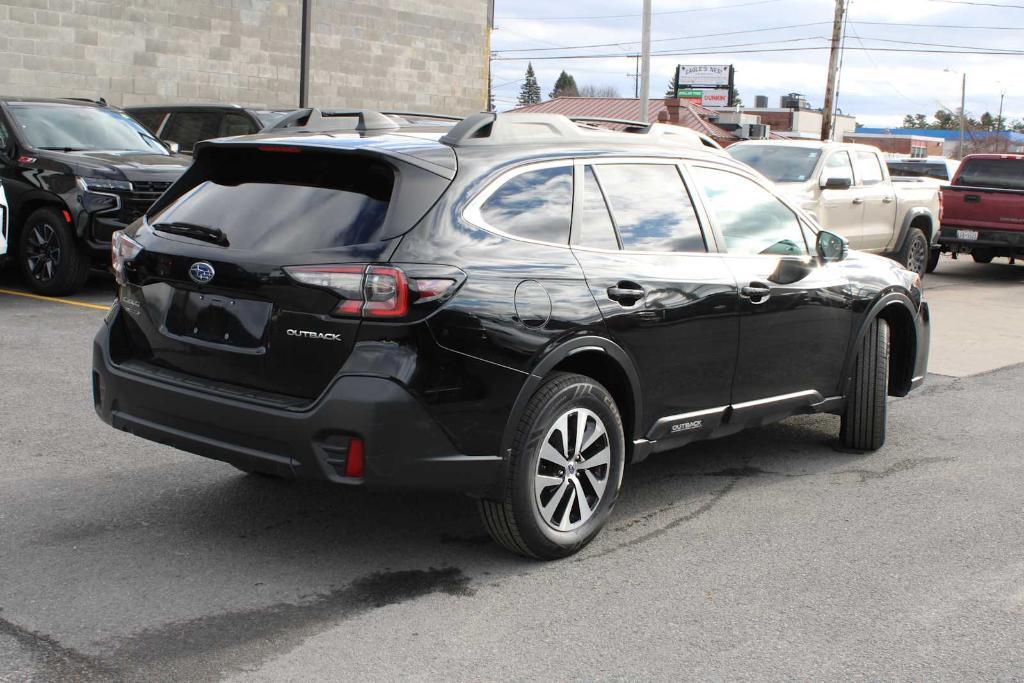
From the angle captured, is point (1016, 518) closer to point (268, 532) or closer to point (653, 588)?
point (653, 588)

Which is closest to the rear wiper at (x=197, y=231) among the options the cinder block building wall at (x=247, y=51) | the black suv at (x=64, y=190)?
the black suv at (x=64, y=190)

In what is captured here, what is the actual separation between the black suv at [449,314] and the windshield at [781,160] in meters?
9.34

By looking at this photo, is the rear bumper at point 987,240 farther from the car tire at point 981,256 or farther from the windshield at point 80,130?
the windshield at point 80,130

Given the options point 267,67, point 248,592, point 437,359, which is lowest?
point 248,592

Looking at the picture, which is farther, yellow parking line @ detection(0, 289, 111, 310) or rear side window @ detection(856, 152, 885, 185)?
rear side window @ detection(856, 152, 885, 185)

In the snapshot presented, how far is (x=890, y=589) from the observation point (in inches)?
181

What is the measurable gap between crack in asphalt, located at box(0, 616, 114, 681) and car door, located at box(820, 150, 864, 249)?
12092 mm

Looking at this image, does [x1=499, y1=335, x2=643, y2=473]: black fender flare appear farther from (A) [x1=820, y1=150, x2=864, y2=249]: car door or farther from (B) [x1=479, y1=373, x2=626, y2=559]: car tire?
(A) [x1=820, y1=150, x2=864, y2=249]: car door

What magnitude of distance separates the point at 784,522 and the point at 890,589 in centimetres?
88

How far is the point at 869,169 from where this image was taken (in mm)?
16000

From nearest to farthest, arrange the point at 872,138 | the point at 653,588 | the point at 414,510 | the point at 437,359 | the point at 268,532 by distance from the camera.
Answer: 1. the point at 437,359
2. the point at 653,588
3. the point at 268,532
4. the point at 414,510
5. the point at 872,138

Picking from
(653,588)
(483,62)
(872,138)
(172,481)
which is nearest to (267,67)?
(483,62)

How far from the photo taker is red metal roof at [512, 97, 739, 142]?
52.8 metres

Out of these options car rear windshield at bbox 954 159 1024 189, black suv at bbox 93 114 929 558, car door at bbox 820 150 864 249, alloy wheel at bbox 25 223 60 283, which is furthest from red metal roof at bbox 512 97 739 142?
black suv at bbox 93 114 929 558
